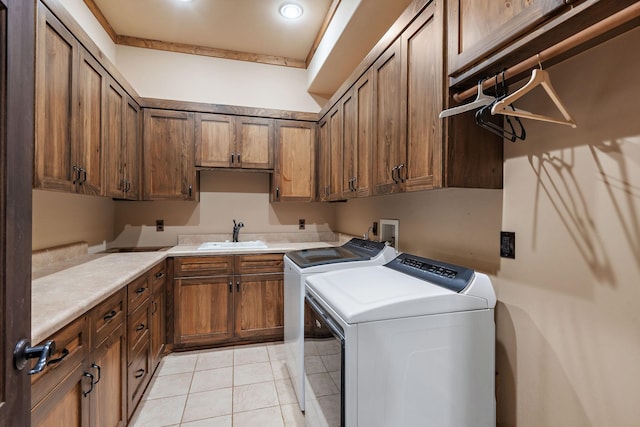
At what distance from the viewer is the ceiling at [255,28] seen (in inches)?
88.2

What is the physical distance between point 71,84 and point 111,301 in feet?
4.04

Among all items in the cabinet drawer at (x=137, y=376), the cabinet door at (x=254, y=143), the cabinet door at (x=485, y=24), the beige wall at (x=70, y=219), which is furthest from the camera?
the cabinet door at (x=254, y=143)

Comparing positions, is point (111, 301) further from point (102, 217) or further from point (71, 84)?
point (102, 217)

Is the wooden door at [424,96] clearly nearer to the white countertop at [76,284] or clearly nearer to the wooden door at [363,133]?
the wooden door at [363,133]

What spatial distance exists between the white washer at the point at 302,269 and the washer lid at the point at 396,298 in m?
0.42

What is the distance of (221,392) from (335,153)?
205cm

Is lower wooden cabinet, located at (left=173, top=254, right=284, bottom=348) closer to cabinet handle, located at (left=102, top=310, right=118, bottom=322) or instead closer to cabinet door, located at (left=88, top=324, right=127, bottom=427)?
cabinet door, located at (left=88, top=324, right=127, bottom=427)

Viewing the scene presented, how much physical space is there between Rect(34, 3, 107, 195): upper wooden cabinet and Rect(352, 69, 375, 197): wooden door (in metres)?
1.73

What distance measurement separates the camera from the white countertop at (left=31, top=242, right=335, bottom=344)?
1019 millimetres

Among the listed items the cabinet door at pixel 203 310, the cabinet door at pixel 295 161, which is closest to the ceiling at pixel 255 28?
the cabinet door at pixel 295 161

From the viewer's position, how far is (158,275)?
238cm

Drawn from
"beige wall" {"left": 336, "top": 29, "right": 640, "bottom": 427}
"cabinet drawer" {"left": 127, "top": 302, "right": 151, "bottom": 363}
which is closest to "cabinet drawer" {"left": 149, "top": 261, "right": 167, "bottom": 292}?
"cabinet drawer" {"left": 127, "top": 302, "right": 151, "bottom": 363}

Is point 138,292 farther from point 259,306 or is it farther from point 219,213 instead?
point 219,213

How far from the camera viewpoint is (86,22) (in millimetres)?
2406
